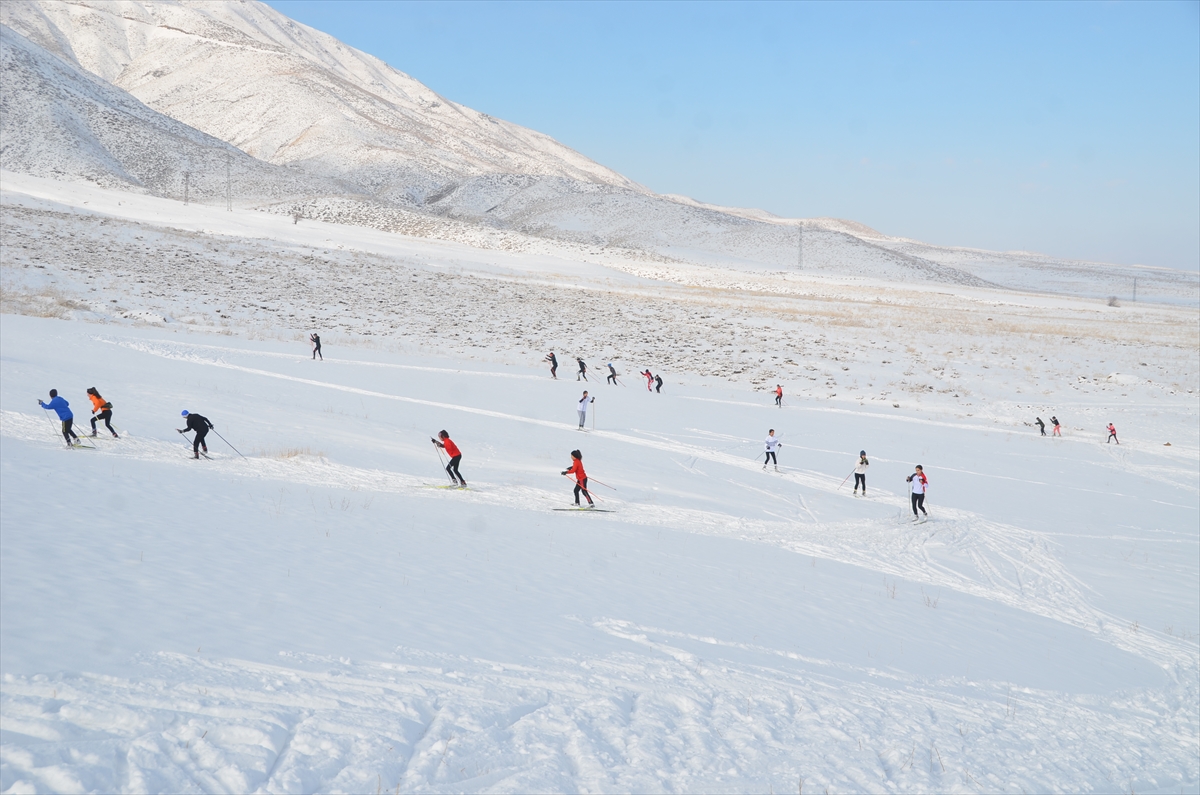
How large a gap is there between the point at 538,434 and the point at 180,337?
732 inches

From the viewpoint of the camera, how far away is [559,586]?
1066cm

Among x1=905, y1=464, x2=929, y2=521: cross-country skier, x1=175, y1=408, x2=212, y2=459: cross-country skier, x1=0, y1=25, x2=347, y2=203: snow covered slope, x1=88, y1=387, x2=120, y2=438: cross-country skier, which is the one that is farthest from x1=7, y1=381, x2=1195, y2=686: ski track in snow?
x1=0, y1=25, x2=347, y2=203: snow covered slope

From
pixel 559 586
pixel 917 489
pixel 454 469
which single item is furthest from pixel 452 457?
pixel 917 489

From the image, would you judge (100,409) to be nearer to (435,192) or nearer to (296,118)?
(435,192)

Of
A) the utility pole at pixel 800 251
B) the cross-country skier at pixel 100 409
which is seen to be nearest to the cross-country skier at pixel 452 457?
the cross-country skier at pixel 100 409

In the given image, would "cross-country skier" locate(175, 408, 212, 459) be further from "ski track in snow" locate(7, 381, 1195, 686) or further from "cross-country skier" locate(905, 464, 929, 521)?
"cross-country skier" locate(905, 464, 929, 521)

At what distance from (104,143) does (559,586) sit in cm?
12080

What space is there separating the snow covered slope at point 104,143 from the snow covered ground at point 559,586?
69793 millimetres

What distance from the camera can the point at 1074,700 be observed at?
9305 millimetres

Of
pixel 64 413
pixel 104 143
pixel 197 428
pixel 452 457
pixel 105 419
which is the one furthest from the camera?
pixel 104 143

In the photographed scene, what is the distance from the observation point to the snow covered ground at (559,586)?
6.06m

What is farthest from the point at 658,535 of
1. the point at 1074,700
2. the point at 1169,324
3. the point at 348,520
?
the point at 1169,324

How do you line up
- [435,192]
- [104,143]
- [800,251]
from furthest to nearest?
[435,192] → [800,251] → [104,143]

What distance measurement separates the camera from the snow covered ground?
6.06m
